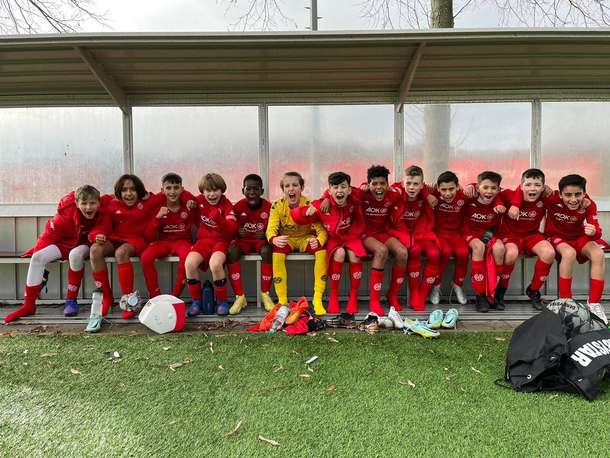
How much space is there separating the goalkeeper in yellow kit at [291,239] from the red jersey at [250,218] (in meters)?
0.25

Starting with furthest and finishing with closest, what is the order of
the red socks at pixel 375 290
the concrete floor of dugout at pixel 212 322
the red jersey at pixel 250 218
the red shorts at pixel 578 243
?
the red jersey at pixel 250 218
the red shorts at pixel 578 243
the red socks at pixel 375 290
the concrete floor of dugout at pixel 212 322

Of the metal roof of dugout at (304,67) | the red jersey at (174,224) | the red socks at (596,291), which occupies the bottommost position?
the red socks at (596,291)

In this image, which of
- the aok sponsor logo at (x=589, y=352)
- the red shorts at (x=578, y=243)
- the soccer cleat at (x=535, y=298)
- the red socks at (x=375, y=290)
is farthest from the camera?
the soccer cleat at (x=535, y=298)

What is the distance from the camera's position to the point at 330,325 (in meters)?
3.54

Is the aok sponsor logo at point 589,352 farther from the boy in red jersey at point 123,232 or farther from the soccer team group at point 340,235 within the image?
the boy in red jersey at point 123,232

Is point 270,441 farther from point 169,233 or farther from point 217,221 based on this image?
point 169,233

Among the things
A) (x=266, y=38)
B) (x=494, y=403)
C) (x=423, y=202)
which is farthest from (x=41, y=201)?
(x=494, y=403)

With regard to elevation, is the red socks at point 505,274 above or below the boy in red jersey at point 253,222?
below

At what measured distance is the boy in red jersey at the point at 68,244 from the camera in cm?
387

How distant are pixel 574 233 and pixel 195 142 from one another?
4048mm

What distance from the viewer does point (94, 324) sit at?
3.51m

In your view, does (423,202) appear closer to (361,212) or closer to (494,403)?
(361,212)

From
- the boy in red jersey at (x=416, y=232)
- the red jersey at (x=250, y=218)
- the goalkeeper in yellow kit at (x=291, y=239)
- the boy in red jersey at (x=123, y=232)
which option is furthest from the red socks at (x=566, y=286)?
the boy in red jersey at (x=123, y=232)

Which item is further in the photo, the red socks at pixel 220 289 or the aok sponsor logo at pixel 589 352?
the red socks at pixel 220 289
